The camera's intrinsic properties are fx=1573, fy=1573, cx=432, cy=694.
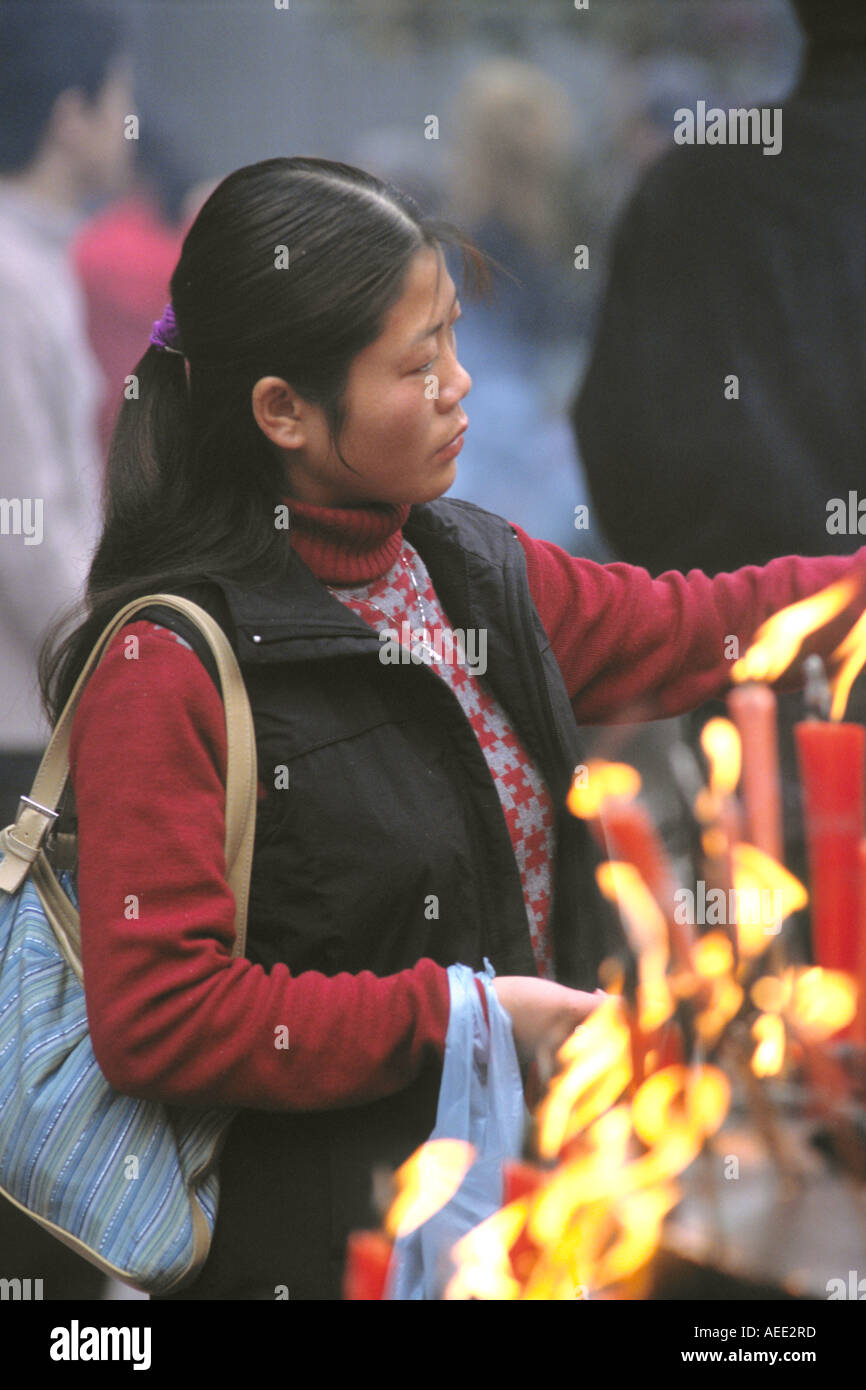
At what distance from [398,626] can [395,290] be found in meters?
0.33

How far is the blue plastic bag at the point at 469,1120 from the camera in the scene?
4.70 ft

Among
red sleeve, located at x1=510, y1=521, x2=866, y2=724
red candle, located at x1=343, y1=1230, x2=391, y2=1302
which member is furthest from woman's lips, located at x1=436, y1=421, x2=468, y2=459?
red candle, located at x1=343, y1=1230, x2=391, y2=1302

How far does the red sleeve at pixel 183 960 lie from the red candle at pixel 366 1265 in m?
0.15

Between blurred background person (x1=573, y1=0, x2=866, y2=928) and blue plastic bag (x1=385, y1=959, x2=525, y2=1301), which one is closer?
blue plastic bag (x1=385, y1=959, x2=525, y2=1301)

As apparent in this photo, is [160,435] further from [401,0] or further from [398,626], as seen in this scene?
[401,0]

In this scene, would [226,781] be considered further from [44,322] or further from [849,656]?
[44,322]

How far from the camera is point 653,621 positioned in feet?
5.78

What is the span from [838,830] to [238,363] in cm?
71

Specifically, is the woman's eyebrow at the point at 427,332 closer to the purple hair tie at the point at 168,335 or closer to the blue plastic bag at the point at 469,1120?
the purple hair tie at the point at 168,335

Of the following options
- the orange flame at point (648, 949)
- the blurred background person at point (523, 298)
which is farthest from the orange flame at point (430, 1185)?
the blurred background person at point (523, 298)

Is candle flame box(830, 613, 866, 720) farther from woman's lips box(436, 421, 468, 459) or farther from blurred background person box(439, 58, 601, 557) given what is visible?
blurred background person box(439, 58, 601, 557)

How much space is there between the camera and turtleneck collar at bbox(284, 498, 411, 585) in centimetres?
155

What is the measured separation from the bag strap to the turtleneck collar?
16cm

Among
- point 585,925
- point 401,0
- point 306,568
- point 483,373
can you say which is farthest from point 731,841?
point 401,0
